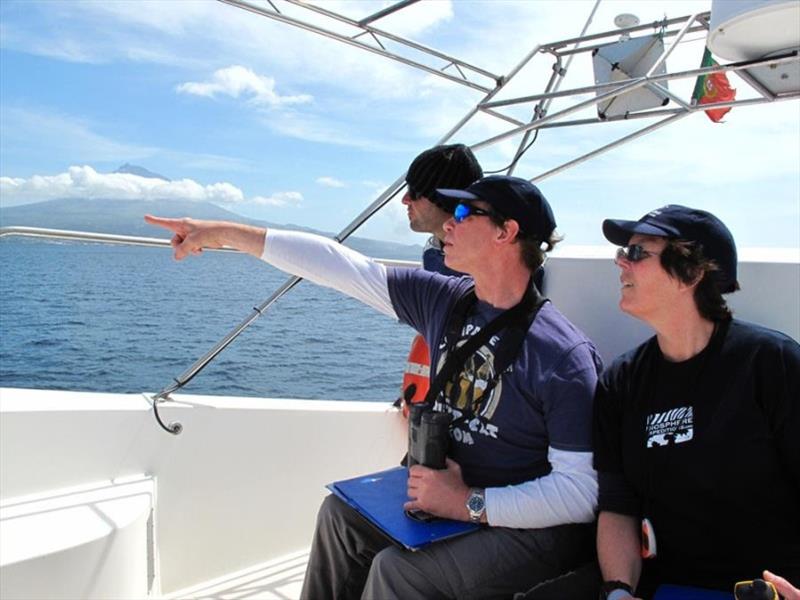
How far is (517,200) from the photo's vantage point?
147cm

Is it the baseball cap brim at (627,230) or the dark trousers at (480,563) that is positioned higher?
the baseball cap brim at (627,230)

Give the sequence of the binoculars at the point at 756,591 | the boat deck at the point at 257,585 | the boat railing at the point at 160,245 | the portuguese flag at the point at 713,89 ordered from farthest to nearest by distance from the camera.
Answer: the portuguese flag at the point at 713,89 → the boat deck at the point at 257,585 → the boat railing at the point at 160,245 → the binoculars at the point at 756,591

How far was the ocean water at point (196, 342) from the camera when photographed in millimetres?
13016

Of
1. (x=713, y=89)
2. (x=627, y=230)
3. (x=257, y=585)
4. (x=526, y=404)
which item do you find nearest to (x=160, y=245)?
(x=257, y=585)

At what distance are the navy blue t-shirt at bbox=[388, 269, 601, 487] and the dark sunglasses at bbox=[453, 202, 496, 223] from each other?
211 mm

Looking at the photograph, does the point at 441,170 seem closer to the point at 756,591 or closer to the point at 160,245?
the point at 160,245

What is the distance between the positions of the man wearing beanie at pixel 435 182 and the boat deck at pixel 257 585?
1.06m

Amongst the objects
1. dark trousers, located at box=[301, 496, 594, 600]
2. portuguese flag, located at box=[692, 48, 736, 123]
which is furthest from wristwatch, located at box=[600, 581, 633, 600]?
portuguese flag, located at box=[692, 48, 736, 123]

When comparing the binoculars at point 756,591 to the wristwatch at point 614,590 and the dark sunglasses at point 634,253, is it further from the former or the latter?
the dark sunglasses at point 634,253

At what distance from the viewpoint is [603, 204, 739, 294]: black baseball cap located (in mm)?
1248

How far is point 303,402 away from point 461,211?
1092 mm

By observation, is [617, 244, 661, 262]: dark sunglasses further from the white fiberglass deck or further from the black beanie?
the black beanie

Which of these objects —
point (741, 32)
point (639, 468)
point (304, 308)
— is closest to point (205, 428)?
point (639, 468)

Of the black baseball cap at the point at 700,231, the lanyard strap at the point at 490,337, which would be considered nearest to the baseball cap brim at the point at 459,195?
the lanyard strap at the point at 490,337
